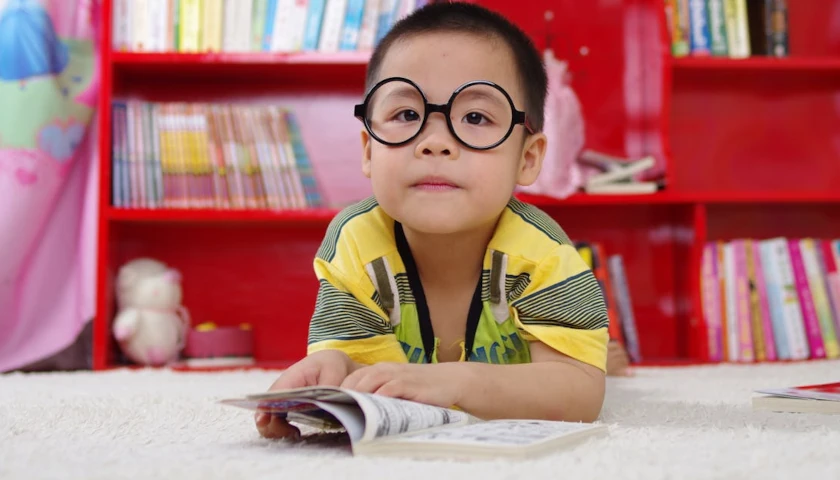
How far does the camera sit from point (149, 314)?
214 centimetres

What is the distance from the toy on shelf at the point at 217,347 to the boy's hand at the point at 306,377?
1.25 meters

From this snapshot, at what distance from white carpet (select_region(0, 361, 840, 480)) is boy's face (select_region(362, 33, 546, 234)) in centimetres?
30

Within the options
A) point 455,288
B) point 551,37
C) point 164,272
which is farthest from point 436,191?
point 551,37

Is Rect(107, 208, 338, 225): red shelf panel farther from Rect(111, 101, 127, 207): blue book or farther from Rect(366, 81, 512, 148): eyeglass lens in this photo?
Rect(366, 81, 512, 148): eyeglass lens

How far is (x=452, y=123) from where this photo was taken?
1.05m

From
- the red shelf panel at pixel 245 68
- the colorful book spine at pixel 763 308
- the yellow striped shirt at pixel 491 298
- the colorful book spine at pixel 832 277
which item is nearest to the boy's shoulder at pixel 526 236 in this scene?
the yellow striped shirt at pixel 491 298

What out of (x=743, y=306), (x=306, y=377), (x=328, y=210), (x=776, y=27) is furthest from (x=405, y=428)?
(x=776, y=27)

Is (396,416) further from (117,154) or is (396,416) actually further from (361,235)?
(117,154)

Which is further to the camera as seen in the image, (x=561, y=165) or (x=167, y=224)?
(x=167, y=224)

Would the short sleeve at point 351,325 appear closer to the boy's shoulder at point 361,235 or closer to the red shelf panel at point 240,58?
the boy's shoulder at point 361,235

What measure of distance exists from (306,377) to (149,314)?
1.35m

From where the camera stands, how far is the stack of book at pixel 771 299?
2.17 meters

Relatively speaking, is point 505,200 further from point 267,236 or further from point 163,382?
point 267,236

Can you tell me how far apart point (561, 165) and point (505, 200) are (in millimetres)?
1087
